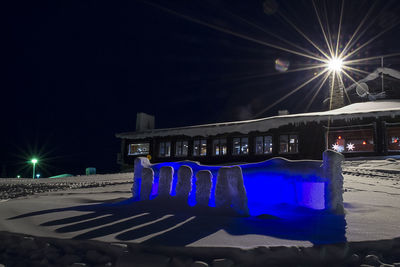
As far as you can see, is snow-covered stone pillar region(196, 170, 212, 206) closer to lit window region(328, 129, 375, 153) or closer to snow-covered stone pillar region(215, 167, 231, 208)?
snow-covered stone pillar region(215, 167, 231, 208)

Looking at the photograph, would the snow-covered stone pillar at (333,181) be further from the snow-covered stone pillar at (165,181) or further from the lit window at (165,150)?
the lit window at (165,150)

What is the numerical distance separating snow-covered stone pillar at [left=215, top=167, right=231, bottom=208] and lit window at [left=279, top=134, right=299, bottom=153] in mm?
13754

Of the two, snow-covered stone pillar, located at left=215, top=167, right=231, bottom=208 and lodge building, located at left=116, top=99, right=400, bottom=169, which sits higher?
lodge building, located at left=116, top=99, right=400, bottom=169

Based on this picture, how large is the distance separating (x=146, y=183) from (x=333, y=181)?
3235 millimetres

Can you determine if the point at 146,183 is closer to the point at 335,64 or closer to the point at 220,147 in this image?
the point at 220,147

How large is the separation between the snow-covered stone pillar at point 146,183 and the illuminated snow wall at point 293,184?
93 cm

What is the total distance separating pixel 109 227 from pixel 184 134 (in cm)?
1651

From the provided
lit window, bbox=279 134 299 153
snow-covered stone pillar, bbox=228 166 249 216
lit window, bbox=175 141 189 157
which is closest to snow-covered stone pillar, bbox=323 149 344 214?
snow-covered stone pillar, bbox=228 166 249 216

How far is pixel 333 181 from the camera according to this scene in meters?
4.07

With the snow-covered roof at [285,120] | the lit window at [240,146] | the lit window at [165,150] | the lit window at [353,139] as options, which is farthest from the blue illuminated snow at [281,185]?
the lit window at [165,150]

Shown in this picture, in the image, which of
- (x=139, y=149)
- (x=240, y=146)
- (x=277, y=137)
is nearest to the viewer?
(x=277, y=137)

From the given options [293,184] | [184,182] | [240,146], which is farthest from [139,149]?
[293,184]

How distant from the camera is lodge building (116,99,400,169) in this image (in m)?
15.1

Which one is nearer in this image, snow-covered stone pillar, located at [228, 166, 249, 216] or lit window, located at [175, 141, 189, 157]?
snow-covered stone pillar, located at [228, 166, 249, 216]
